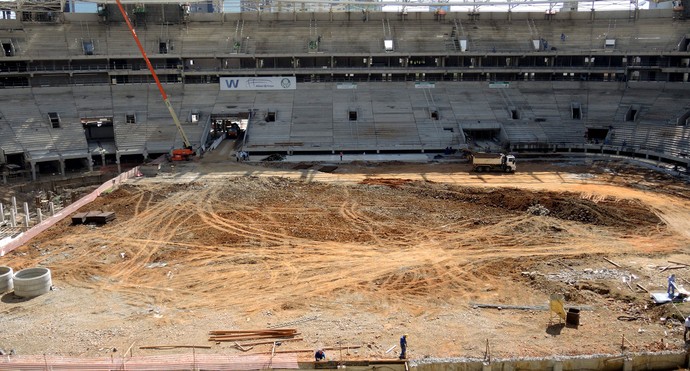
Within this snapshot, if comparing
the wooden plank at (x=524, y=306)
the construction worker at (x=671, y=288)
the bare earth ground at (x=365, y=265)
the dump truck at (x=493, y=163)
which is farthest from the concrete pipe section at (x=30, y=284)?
the dump truck at (x=493, y=163)

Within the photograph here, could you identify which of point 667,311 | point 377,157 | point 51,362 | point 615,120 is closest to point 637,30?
point 615,120

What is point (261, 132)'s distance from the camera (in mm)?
45844

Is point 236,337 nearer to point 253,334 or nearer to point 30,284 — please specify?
point 253,334

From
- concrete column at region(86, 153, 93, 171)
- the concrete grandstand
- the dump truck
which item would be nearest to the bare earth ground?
the dump truck

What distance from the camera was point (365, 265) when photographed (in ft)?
72.0

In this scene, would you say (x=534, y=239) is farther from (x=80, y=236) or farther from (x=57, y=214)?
(x=57, y=214)

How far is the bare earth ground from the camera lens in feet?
53.9

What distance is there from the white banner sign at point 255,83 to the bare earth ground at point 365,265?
18240mm

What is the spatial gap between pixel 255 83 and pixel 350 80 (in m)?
9.05

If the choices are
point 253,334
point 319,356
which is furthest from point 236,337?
point 319,356

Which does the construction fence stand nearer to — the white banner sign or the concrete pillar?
the concrete pillar

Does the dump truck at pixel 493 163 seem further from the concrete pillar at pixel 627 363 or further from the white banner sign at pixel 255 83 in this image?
the concrete pillar at pixel 627 363

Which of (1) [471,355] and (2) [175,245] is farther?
(2) [175,245]

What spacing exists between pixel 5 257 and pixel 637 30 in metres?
55.2
